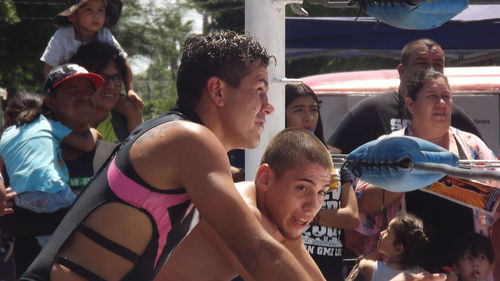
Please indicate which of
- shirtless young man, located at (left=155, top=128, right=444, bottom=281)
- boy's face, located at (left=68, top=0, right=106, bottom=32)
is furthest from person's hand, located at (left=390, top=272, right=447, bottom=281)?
boy's face, located at (left=68, top=0, right=106, bottom=32)

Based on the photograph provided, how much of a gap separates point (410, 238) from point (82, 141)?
5.66ft

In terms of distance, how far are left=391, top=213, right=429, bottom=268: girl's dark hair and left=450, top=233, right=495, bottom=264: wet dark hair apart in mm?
171

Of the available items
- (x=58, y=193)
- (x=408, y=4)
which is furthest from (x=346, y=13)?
(x=408, y=4)

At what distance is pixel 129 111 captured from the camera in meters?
5.53

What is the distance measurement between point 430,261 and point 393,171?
2.07 meters

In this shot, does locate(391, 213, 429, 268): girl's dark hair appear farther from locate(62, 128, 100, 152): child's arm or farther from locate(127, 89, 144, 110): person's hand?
locate(127, 89, 144, 110): person's hand

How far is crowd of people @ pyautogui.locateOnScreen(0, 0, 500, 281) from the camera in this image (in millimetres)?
2770

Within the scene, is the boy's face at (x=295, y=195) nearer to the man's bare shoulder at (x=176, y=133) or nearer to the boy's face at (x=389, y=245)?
the man's bare shoulder at (x=176, y=133)

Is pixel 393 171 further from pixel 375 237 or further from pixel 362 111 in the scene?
pixel 362 111

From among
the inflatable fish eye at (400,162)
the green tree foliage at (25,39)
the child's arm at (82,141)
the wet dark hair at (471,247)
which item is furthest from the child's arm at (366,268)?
the green tree foliage at (25,39)

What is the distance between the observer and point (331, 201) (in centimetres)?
480

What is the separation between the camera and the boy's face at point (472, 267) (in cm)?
470

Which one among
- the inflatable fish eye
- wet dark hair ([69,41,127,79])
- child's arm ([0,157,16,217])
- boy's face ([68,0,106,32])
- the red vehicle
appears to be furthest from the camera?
the red vehicle

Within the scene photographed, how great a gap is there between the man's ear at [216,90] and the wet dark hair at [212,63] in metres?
0.02
